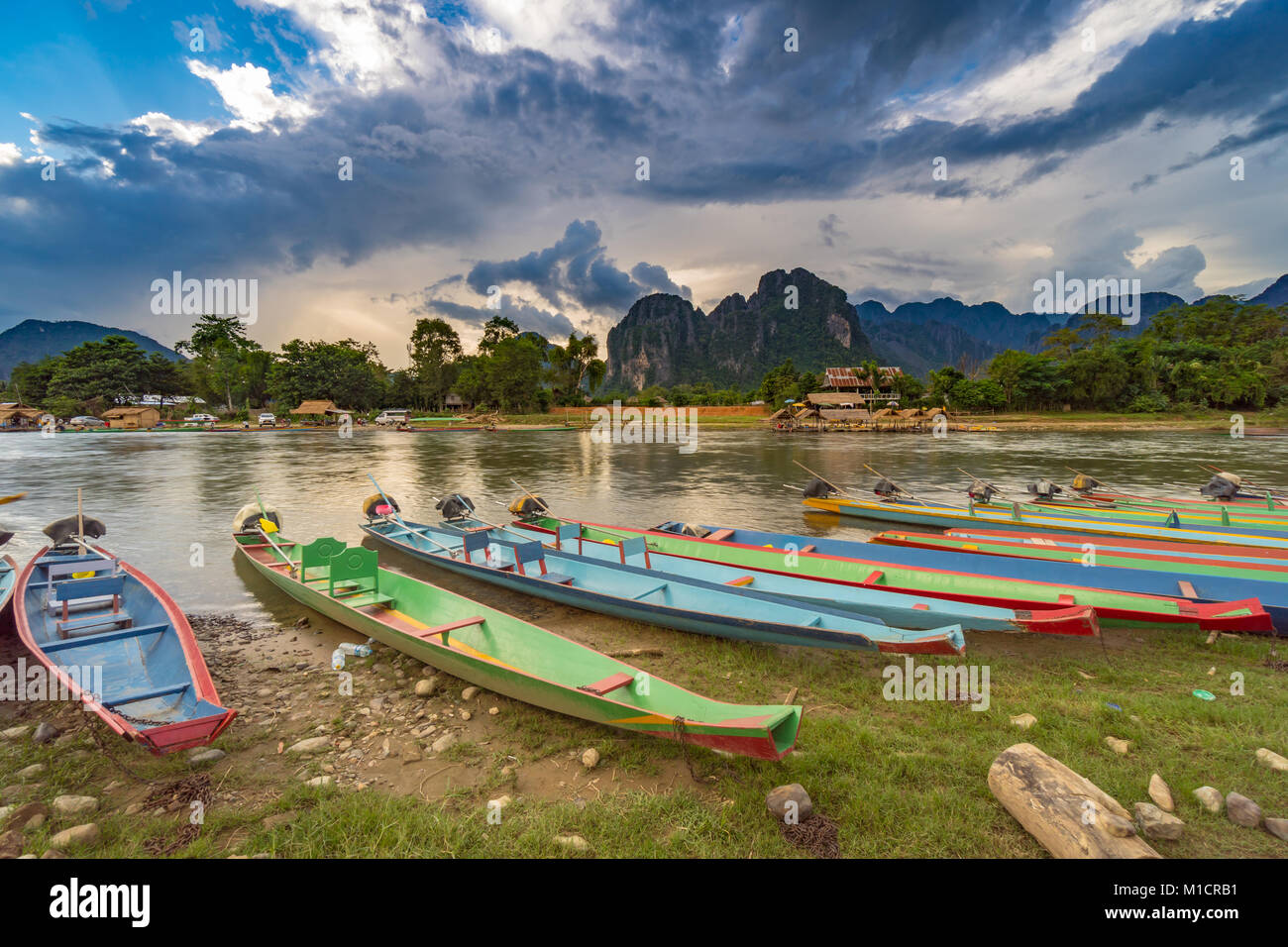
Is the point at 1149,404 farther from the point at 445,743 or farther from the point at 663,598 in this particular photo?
the point at 445,743

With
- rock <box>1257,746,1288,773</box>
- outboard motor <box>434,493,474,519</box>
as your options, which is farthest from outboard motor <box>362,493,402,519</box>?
rock <box>1257,746,1288,773</box>

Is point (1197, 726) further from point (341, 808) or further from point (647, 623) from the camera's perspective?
point (341, 808)

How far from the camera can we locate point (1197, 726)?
4.50 m

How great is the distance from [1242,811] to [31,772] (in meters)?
9.02

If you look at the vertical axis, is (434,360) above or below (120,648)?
above

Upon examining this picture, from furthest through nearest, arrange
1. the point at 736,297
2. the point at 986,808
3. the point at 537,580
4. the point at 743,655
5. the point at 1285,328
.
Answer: the point at 736,297 < the point at 1285,328 < the point at 537,580 < the point at 743,655 < the point at 986,808

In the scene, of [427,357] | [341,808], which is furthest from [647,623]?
[427,357]

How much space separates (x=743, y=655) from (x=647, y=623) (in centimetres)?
165

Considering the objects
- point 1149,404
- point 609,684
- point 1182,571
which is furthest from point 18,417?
point 1149,404

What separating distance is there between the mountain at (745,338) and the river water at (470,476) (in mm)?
114311

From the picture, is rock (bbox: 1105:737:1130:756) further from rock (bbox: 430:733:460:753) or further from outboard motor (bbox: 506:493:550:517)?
outboard motor (bbox: 506:493:550:517)

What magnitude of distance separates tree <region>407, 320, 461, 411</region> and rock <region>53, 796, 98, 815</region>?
83260 mm

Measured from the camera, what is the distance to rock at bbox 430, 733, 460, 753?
193 inches

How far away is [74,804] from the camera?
4.00 metres
